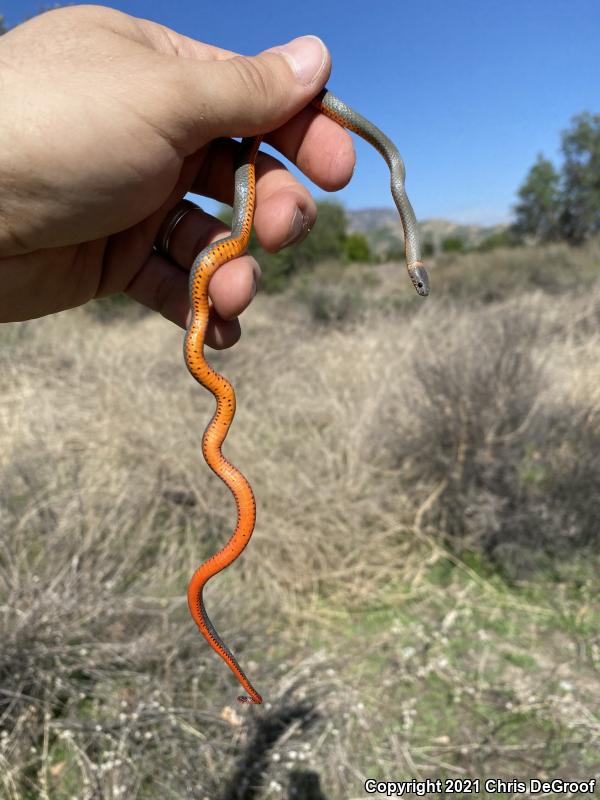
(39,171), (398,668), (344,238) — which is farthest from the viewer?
(344,238)

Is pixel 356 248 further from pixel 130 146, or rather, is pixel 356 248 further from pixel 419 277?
pixel 130 146

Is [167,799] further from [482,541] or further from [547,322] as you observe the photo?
[547,322]

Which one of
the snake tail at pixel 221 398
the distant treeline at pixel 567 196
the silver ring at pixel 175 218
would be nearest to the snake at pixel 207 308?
the snake tail at pixel 221 398

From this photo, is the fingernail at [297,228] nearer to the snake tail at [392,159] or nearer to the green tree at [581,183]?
the snake tail at [392,159]

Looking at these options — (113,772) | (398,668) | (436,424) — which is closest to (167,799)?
(113,772)

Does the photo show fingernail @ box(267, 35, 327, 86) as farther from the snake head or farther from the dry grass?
the dry grass

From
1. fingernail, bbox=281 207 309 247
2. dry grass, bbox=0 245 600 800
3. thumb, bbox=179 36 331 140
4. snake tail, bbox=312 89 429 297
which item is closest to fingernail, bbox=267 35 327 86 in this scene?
thumb, bbox=179 36 331 140

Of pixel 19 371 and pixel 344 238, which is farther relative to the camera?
pixel 344 238
